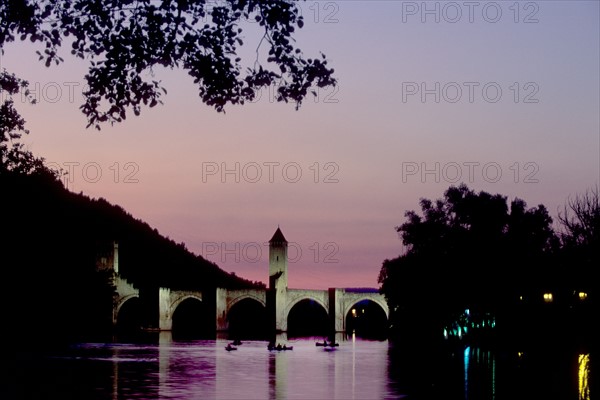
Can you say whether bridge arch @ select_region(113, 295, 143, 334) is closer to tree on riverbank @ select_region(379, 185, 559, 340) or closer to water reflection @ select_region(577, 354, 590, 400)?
tree on riverbank @ select_region(379, 185, 559, 340)

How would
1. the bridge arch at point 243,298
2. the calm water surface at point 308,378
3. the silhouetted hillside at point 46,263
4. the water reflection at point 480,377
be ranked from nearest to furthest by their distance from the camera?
1. the water reflection at point 480,377
2. the calm water surface at point 308,378
3. the silhouetted hillside at point 46,263
4. the bridge arch at point 243,298

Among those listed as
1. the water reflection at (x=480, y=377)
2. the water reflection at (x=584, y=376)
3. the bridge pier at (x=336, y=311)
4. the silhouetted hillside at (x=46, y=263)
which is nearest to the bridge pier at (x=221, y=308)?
the bridge pier at (x=336, y=311)

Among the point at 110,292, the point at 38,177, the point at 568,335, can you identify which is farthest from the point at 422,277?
the point at 38,177

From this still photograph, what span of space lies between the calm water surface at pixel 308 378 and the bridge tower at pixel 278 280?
61.6 metres

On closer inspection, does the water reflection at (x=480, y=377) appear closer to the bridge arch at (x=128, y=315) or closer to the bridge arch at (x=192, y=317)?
the bridge arch at (x=192, y=317)

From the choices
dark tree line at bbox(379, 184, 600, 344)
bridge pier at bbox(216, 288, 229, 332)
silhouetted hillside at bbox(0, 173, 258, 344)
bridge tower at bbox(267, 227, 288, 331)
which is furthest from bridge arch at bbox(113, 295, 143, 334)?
silhouetted hillside at bbox(0, 173, 258, 344)

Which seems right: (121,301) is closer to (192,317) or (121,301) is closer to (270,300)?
(270,300)

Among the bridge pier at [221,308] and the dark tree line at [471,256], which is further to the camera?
the bridge pier at [221,308]

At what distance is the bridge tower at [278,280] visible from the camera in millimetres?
117750

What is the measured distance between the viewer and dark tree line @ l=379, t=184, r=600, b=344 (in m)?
59.7

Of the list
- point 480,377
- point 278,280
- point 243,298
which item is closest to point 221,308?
point 243,298

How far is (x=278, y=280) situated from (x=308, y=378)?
81413mm

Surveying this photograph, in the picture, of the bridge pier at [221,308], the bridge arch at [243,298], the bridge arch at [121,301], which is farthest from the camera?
the bridge arch at [121,301]

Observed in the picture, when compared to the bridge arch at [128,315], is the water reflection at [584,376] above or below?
below
